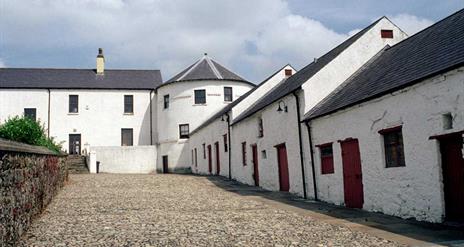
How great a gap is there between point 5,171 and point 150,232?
318 cm

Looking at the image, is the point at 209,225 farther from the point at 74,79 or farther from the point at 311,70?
the point at 74,79

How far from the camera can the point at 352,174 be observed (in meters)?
13.6

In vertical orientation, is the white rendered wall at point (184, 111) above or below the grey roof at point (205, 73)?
below

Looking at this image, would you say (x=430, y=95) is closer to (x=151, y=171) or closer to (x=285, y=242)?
(x=285, y=242)

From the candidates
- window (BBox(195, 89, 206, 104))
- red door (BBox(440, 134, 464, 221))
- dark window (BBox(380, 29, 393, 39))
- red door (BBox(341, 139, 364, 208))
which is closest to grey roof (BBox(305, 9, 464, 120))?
dark window (BBox(380, 29, 393, 39))

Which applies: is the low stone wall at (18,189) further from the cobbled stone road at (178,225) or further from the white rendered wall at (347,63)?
the white rendered wall at (347,63)

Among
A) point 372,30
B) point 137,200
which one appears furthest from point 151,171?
point 372,30

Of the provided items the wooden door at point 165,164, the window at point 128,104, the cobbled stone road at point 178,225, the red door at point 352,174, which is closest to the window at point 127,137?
the window at point 128,104

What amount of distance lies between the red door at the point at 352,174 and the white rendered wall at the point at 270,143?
3.01m

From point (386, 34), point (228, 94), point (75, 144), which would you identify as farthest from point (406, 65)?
point (75, 144)

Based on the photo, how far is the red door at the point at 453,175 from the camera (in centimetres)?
961

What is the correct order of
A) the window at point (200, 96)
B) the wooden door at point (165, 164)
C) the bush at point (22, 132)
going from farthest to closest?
the wooden door at point (165, 164), the window at point (200, 96), the bush at point (22, 132)

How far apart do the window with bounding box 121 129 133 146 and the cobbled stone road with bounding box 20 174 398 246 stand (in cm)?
2533

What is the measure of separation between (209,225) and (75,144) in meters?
32.6
